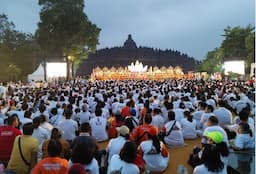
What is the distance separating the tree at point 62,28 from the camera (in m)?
38.4

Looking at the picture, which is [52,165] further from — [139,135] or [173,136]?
[173,136]

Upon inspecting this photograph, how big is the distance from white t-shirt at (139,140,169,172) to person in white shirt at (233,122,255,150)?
5.07 ft

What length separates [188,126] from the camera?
10.6m

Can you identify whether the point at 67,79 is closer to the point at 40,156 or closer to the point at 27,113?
the point at 27,113

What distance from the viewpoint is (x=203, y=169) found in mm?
4898

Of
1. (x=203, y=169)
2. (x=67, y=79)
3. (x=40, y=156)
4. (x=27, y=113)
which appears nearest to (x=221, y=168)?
(x=203, y=169)

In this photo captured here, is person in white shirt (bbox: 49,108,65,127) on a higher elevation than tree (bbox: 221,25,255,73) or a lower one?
lower

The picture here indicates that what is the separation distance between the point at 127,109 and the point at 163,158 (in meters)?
4.78

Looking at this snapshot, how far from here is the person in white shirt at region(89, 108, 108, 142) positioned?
10.2m

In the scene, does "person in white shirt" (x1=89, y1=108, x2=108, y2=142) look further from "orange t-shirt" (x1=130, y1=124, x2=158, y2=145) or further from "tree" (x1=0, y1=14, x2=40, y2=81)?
"tree" (x1=0, y1=14, x2=40, y2=81)

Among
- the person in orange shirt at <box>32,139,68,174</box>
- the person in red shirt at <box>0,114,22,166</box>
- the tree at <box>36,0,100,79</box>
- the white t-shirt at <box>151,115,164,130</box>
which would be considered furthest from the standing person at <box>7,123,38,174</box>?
the tree at <box>36,0,100,79</box>

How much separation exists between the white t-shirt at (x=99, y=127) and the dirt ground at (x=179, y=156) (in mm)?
222

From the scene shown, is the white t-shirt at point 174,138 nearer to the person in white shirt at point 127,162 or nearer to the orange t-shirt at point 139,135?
the orange t-shirt at point 139,135

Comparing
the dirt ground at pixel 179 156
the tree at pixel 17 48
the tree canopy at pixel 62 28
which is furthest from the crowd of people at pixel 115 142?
the tree at pixel 17 48
